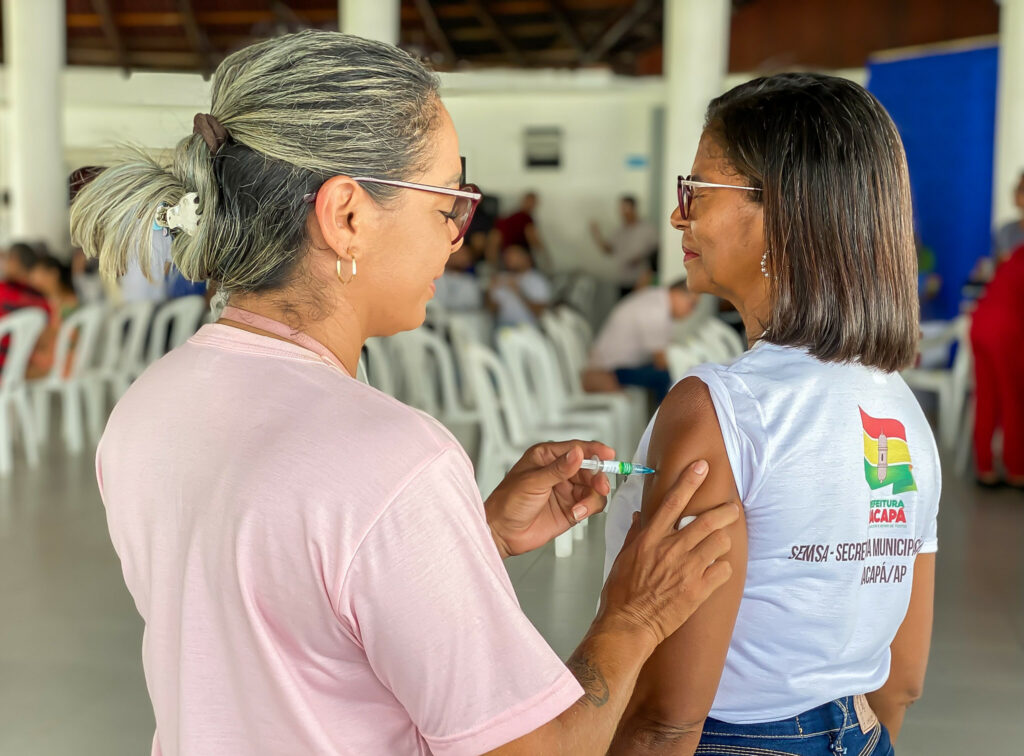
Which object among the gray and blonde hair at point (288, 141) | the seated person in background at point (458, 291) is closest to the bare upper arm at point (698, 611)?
the gray and blonde hair at point (288, 141)

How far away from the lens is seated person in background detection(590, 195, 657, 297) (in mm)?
10266

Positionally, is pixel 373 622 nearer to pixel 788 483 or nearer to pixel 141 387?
pixel 141 387

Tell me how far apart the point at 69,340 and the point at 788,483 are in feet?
19.2

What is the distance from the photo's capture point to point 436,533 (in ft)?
2.54

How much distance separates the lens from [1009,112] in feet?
25.6

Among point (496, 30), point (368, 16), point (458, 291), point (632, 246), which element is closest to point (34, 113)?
point (368, 16)

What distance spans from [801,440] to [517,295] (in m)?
6.42

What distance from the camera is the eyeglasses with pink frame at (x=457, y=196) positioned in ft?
2.96

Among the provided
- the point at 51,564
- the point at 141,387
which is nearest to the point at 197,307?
the point at 51,564

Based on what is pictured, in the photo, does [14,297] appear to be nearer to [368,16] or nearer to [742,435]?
[368,16]

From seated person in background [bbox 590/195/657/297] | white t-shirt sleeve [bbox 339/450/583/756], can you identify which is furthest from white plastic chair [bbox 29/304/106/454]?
white t-shirt sleeve [bbox 339/450/583/756]

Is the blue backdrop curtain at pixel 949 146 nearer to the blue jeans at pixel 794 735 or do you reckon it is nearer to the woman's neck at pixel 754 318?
the woman's neck at pixel 754 318

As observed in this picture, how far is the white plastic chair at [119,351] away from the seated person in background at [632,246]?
196 inches

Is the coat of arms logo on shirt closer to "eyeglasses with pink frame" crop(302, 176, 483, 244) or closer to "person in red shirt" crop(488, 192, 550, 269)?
"eyeglasses with pink frame" crop(302, 176, 483, 244)
